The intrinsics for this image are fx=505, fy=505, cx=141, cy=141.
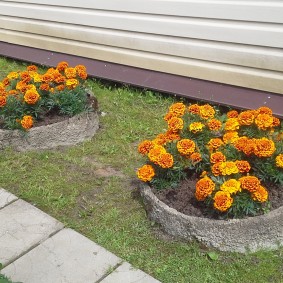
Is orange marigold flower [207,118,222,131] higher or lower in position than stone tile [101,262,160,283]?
higher

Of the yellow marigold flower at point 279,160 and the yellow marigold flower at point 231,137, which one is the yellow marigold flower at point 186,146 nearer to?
the yellow marigold flower at point 231,137

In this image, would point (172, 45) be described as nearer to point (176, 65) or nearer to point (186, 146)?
point (176, 65)

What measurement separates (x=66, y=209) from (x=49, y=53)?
3.53 meters

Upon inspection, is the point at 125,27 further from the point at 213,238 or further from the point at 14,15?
the point at 213,238

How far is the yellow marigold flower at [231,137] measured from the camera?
351cm

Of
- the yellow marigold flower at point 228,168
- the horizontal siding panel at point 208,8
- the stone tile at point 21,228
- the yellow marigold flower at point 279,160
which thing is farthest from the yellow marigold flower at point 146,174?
the horizontal siding panel at point 208,8

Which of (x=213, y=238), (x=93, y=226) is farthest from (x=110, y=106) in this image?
(x=213, y=238)

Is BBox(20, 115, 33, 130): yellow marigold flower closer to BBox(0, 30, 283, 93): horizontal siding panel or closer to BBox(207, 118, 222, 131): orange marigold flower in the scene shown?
BBox(0, 30, 283, 93): horizontal siding panel

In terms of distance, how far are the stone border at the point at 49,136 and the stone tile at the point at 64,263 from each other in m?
1.45

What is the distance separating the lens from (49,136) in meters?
4.81

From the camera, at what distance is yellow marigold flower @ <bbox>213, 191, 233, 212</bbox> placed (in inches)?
121

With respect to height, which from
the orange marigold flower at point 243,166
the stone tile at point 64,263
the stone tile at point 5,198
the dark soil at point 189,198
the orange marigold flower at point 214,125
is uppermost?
the orange marigold flower at point 214,125

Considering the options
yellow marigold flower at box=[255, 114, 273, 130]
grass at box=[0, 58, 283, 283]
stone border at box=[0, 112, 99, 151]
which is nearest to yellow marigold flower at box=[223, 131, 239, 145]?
yellow marigold flower at box=[255, 114, 273, 130]

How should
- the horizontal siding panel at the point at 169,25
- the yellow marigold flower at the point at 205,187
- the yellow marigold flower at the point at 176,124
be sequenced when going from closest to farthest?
the yellow marigold flower at the point at 205,187, the yellow marigold flower at the point at 176,124, the horizontal siding panel at the point at 169,25
